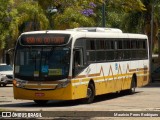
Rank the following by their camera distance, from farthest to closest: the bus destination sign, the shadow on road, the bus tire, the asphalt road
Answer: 1. the bus tire
2. the shadow on road
3. the bus destination sign
4. the asphalt road

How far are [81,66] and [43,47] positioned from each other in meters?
1.68

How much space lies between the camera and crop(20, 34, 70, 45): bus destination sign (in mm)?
21703

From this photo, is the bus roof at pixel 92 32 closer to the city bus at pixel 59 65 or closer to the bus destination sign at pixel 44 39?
the city bus at pixel 59 65

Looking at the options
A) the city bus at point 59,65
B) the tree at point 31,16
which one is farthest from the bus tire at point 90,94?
the tree at point 31,16

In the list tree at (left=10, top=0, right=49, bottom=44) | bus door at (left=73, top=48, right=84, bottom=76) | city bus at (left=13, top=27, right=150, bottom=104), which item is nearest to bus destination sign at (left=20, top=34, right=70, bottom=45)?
city bus at (left=13, top=27, right=150, bottom=104)

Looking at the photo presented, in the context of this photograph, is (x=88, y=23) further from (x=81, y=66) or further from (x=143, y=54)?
(x=81, y=66)

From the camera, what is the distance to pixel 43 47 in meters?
21.8

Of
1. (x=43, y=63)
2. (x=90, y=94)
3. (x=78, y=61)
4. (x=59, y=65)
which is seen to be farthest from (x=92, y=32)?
(x=43, y=63)

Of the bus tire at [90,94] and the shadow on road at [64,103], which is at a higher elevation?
the bus tire at [90,94]

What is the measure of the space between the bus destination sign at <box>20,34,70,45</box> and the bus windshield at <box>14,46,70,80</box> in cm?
23

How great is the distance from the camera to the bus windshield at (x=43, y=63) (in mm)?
21406

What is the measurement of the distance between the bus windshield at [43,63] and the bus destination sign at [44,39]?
23cm

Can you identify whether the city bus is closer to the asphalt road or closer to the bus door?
the bus door

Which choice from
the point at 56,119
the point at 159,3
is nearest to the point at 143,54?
the point at 56,119
